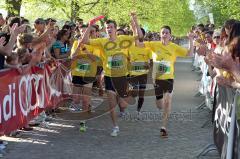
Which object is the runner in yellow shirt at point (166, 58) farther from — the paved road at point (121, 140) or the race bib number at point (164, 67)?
the paved road at point (121, 140)

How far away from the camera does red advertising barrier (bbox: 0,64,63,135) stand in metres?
6.92

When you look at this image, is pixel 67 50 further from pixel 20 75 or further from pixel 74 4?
pixel 74 4

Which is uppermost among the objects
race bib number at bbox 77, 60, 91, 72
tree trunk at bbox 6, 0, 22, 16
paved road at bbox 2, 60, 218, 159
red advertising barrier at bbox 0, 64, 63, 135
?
tree trunk at bbox 6, 0, 22, 16

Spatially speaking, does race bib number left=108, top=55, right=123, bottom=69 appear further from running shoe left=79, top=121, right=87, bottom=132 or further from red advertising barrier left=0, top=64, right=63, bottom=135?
red advertising barrier left=0, top=64, right=63, bottom=135

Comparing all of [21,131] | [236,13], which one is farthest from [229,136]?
[236,13]

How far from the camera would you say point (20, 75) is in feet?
25.1

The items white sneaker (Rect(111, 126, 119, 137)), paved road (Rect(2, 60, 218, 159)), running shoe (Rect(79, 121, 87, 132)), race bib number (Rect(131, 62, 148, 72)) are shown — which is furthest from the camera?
race bib number (Rect(131, 62, 148, 72))

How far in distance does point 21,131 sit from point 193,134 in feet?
10.4

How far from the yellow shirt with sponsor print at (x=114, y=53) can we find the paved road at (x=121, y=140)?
1.16m

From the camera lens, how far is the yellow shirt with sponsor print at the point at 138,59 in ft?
34.1

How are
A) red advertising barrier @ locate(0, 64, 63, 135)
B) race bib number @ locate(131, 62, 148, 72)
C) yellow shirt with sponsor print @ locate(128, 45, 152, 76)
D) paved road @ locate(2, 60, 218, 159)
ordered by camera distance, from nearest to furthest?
red advertising barrier @ locate(0, 64, 63, 135), paved road @ locate(2, 60, 218, 159), yellow shirt with sponsor print @ locate(128, 45, 152, 76), race bib number @ locate(131, 62, 148, 72)

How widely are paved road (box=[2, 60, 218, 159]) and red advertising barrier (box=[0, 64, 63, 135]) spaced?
415 millimetres

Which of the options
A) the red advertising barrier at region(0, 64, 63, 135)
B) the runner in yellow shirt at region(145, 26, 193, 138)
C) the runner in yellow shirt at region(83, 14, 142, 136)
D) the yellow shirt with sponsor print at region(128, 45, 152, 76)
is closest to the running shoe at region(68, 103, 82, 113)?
the red advertising barrier at region(0, 64, 63, 135)

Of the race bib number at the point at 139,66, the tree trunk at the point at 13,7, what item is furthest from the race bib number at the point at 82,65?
the tree trunk at the point at 13,7
